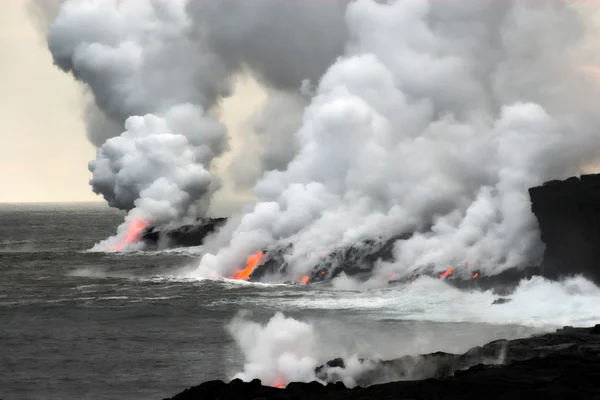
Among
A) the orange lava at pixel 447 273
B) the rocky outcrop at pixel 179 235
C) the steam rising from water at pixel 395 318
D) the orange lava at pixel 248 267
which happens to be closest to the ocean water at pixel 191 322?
the steam rising from water at pixel 395 318

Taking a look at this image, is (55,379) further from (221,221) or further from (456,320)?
(221,221)

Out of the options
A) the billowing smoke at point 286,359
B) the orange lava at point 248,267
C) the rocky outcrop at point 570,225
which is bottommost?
the billowing smoke at point 286,359

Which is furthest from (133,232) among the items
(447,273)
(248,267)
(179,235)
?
(447,273)

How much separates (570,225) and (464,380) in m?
39.2

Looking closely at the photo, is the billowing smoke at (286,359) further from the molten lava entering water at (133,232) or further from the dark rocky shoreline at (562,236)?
the molten lava entering water at (133,232)

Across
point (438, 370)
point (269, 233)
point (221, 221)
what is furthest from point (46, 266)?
point (438, 370)

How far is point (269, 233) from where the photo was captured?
94312 mm

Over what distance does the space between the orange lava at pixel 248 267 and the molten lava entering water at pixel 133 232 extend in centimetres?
5694

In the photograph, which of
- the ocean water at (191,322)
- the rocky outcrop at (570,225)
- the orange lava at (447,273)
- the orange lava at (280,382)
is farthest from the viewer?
the orange lava at (447,273)

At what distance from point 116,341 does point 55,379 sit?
33.4 ft

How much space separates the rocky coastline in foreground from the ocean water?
28.3 feet

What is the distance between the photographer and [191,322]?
189 feet

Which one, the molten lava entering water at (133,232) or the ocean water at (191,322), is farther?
the molten lava entering water at (133,232)

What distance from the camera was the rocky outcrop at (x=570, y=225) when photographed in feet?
198
